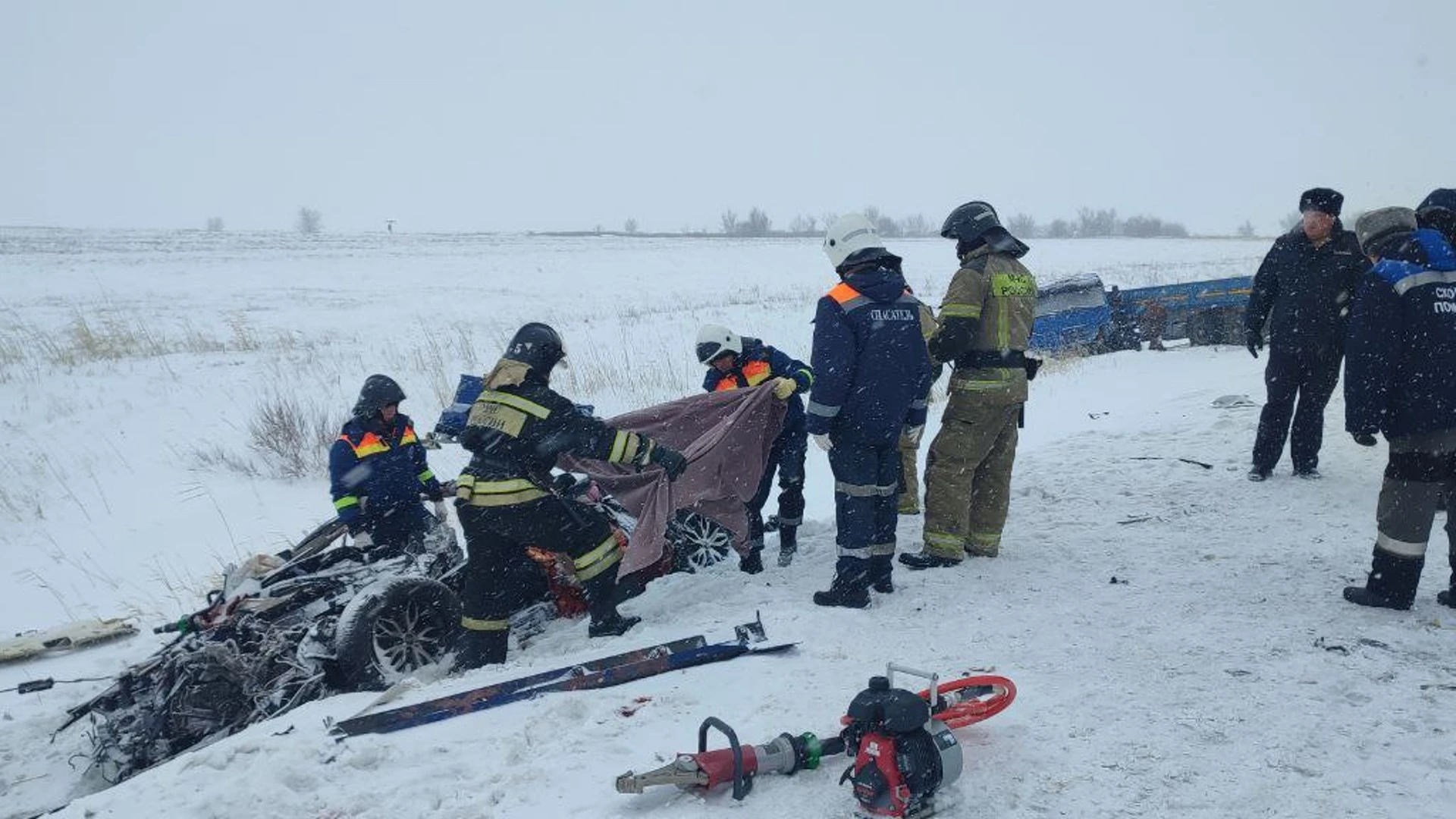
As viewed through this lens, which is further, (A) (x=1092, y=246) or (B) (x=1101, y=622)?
(A) (x=1092, y=246)

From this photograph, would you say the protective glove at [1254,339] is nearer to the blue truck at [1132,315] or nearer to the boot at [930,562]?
the boot at [930,562]

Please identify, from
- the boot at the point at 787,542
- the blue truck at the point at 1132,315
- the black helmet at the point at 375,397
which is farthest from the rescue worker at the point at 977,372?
the blue truck at the point at 1132,315

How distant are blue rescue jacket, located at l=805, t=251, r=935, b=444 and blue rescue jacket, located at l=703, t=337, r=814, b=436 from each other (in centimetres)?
123

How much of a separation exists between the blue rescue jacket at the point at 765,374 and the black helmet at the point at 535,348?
1.64 metres

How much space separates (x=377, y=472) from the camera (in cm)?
635

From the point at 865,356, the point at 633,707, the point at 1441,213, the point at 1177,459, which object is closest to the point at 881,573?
the point at 865,356

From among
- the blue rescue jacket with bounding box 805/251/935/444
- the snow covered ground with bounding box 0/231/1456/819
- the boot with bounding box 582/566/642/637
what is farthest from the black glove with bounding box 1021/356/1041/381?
the boot with bounding box 582/566/642/637

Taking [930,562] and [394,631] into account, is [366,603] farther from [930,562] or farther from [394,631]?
[930,562]

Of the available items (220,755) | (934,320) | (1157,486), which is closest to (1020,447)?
(1157,486)

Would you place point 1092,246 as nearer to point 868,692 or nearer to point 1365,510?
point 1365,510

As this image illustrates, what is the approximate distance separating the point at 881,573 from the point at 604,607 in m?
1.62

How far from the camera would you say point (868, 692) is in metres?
3.00

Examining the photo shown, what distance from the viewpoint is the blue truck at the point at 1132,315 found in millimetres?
15000

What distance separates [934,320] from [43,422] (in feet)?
36.1
